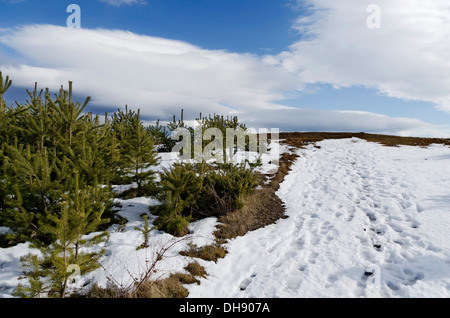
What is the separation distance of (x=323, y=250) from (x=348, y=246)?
2.36 ft

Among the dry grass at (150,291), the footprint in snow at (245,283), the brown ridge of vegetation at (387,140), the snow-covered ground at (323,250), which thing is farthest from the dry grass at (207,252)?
the brown ridge of vegetation at (387,140)

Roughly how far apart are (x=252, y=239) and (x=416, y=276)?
357 cm

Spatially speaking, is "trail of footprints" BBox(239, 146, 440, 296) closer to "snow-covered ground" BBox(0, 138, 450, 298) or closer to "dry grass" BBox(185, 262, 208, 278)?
"snow-covered ground" BBox(0, 138, 450, 298)

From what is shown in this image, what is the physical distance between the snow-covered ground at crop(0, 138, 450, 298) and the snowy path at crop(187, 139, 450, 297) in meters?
0.02

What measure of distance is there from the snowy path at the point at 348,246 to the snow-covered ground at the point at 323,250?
0.02m

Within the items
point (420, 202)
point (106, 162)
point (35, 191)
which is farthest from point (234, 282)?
point (420, 202)

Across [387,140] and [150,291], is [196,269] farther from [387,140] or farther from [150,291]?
[387,140]

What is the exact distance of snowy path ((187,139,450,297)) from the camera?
4.62 metres

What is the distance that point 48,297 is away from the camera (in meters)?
3.90

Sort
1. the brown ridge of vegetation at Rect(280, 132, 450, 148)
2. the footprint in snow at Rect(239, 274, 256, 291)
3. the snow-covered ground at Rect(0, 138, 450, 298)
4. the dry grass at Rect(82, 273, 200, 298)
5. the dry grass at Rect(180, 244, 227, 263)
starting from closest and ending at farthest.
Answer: the dry grass at Rect(82, 273, 200, 298) < the snow-covered ground at Rect(0, 138, 450, 298) < the footprint in snow at Rect(239, 274, 256, 291) < the dry grass at Rect(180, 244, 227, 263) < the brown ridge of vegetation at Rect(280, 132, 450, 148)

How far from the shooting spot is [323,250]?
5.99 m

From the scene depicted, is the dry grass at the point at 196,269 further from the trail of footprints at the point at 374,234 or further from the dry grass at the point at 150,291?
the trail of footprints at the point at 374,234

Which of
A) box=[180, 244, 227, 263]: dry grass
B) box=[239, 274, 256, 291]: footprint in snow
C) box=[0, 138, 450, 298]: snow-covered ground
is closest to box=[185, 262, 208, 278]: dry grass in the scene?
box=[0, 138, 450, 298]: snow-covered ground

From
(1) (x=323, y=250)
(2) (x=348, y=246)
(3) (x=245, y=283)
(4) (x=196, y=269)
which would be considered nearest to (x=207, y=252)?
(4) (x=196, y=269)
